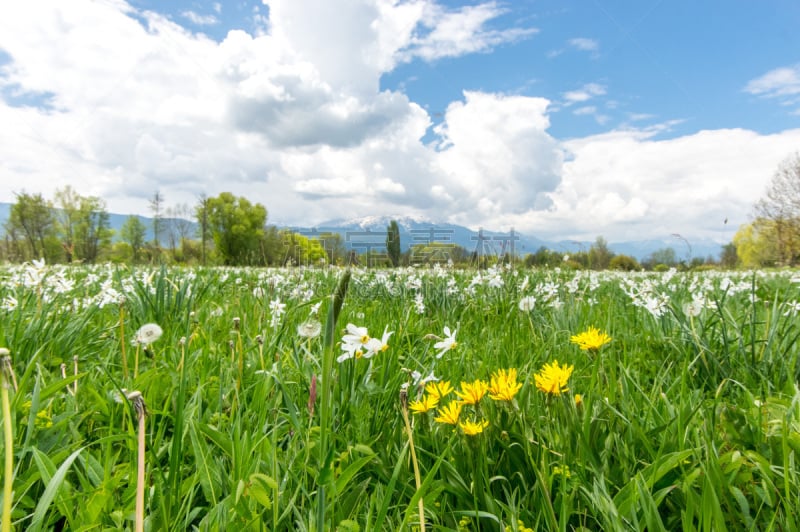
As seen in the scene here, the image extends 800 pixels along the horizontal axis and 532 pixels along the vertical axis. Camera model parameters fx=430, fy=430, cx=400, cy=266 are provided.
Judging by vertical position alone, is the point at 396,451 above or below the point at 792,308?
below

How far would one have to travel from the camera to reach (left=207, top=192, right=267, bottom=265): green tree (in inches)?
2425

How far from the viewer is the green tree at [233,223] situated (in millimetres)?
61594

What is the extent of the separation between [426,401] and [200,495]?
0.75 metres

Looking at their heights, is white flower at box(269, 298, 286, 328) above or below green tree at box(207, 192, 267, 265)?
below

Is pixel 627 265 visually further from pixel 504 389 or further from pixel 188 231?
pixel 188 231

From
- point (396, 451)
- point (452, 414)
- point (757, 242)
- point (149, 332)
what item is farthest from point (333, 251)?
point (757, 242)

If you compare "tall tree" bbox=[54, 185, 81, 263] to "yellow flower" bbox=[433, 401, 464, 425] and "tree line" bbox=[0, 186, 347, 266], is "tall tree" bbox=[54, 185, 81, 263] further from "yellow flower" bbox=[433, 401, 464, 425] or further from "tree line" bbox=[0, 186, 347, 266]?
"yellow flower" bbox=[433, 401, 464, 425]

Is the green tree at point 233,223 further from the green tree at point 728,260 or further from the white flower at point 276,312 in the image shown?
the white flower at point 276,312

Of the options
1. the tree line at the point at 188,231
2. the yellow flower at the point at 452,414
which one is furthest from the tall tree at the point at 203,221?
the yellow flower at the point at 452,414

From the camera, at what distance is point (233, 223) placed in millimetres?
66000

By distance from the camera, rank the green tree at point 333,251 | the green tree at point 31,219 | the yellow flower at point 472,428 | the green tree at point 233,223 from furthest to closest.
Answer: the green tree at point 233,223 < the green tree at point 31,219 < the green tree at point 333,251 < the yellow flower at point 472,428

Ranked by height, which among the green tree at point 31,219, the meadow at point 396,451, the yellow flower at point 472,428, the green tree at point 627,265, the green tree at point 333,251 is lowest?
the green tree at point 627,265

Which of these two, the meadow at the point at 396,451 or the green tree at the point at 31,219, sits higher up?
the green tree at the point at 31,219

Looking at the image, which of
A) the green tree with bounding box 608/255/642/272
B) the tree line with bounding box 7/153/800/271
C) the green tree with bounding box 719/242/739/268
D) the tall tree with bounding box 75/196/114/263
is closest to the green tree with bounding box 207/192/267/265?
the tree line with bounding box 7/153/800/271
